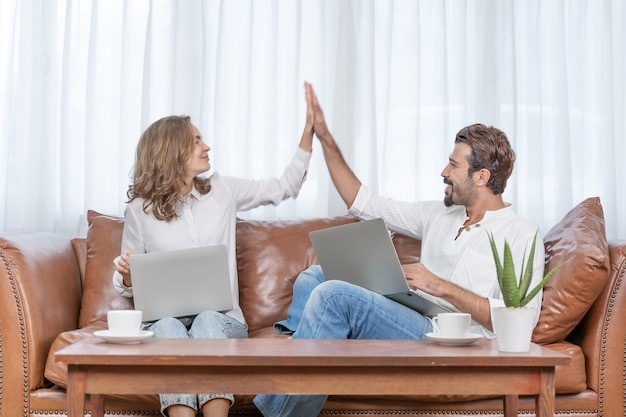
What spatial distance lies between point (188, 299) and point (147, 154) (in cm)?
58

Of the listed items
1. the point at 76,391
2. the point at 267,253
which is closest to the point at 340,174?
the point at 267,253

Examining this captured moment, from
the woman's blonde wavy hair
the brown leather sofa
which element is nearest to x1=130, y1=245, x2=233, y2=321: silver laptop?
the brown leather sofa

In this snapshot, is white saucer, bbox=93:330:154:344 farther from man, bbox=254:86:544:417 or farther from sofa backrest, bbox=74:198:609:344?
sofa backrest, bbox=74:198:609:344

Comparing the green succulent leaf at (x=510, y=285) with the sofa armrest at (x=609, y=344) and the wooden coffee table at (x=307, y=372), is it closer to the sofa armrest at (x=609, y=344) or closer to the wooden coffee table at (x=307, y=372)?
the wooden coffee table at (x=307, y=372)

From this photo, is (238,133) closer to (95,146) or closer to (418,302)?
(95,146)

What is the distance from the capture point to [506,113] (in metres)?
3.39

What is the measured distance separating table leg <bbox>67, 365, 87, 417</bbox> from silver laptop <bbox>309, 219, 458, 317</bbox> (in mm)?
860

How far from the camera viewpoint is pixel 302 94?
3.38 m

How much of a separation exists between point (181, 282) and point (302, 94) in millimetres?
A: 1265

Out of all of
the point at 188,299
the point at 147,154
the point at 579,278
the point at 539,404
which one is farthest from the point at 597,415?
the point at 147,154

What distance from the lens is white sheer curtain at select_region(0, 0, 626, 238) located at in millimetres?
3334

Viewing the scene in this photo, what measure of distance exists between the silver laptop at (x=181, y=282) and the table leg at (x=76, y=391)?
615mm

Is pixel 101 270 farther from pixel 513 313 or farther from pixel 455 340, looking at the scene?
pixel 513 313

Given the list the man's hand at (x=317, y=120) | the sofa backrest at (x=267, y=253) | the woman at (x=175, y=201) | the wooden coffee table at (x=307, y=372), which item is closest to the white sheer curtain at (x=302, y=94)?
the sofa backrest at (x=267, y=253)
